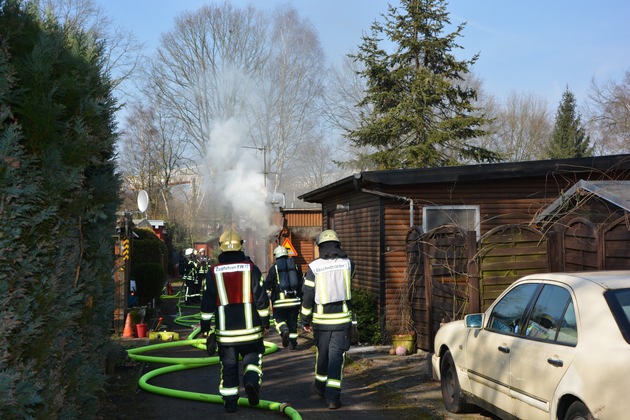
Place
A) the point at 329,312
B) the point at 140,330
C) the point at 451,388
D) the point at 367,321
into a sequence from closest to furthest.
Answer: the point at 451,388, the point at 329,312, the point at 367,321, the point at 140,330

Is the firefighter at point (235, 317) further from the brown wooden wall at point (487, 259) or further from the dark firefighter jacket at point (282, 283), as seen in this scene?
the dark firefighter jacket at point (282, 283)

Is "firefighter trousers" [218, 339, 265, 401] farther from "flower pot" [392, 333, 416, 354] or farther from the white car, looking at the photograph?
"flower pot" [392, 333, 416, 354]

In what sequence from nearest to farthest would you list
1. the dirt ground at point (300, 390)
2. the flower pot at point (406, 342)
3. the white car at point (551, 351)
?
1. the white car at point (551, 351)
2. the dirt ground at point (300, 390)
3. the flower pot at point (406, 342)

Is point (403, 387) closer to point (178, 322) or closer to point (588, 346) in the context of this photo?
point (588, 346)

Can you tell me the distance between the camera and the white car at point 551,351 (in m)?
4.62

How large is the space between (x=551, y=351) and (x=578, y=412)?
57 cm

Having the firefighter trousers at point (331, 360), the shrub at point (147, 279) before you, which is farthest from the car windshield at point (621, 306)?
the shrub at point (147, 279)

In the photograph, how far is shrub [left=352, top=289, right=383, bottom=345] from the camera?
14055 millimetres

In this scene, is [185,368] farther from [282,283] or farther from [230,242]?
[230,242]

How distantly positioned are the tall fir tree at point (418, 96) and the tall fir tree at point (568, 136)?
1516cm

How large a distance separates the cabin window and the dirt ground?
3115 mm

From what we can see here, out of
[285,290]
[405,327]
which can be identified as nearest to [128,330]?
[285,290]

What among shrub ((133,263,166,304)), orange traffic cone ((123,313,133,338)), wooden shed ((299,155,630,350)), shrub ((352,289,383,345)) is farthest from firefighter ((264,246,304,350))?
shrub ((133,263,166,304))

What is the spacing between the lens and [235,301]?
789 cm
